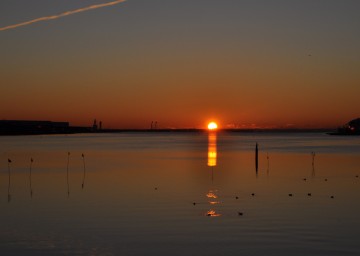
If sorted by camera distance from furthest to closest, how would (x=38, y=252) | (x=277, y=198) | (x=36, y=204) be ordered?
(x=277, y=198) < (x=36, y=204) < (x=38, y=252)

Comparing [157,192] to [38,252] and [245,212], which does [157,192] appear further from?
[38,252]

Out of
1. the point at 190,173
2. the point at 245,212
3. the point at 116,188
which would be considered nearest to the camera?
the point at 245,212

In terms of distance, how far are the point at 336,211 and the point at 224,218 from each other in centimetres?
700

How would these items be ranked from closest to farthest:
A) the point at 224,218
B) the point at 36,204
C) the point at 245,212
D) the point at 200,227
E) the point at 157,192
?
the point at 200,227, the point at 224,218, the point at 245,212, the point at 36,204, the point at 157,192

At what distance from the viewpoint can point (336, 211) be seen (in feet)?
102

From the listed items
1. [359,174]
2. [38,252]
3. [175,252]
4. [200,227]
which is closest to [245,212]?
[200,227]

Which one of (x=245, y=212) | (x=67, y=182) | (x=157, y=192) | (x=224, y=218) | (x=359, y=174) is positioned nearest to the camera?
(x=224, y=218)

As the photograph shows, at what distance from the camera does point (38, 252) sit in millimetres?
21438

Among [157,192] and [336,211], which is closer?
[336,211]

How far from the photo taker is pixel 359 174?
54.7m

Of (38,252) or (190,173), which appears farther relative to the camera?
(190,173)

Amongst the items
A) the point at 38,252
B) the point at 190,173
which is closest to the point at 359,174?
the point at 190,173

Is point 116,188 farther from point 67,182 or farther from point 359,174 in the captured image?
point 359,174

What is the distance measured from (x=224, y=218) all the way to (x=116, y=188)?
1658 cm
